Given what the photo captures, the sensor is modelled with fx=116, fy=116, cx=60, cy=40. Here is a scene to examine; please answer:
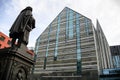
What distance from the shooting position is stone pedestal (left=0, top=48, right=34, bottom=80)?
16.5 feet

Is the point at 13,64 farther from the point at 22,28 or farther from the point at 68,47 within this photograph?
the point at 68,47

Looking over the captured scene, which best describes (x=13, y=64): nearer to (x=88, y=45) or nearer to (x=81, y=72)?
(x=81, y=72)

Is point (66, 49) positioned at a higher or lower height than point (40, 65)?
higher

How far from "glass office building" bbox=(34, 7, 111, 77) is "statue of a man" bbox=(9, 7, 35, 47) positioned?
2523cm

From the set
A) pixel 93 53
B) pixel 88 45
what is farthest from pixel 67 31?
pixel 93 53

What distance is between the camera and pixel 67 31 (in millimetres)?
39188

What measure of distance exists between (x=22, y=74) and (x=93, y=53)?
89.1ft

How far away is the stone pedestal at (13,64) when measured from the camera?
5.04m

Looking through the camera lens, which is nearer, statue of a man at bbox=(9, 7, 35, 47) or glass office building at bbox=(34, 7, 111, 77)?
statue of a man at bbox=(9, 7, 35, 47)

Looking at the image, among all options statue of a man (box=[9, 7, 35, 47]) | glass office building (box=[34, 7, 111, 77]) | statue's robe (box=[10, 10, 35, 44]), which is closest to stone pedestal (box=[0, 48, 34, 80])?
statue of a man (box=[9, 7, 35, 47])

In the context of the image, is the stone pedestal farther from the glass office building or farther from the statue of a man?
the glass office building

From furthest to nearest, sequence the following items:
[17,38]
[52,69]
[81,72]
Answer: [52,69] → [81,72] → [17,38]

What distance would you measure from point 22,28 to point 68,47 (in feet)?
99.5

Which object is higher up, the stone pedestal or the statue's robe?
the statue's robe
